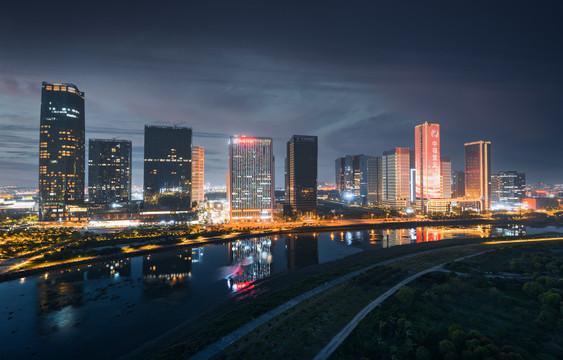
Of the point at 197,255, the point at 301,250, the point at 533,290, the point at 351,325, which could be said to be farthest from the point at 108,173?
the point at 533,290

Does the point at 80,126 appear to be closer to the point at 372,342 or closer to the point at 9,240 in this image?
the point at 9,240

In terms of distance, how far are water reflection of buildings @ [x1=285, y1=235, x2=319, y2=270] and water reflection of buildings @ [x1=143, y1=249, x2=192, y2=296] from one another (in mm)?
22480

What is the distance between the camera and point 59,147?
147m

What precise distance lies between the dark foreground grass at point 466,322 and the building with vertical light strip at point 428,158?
391ft

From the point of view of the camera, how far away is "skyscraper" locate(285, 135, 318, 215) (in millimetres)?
148000

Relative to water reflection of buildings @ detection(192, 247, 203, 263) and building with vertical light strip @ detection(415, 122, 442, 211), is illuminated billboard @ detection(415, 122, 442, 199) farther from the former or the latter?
water reflection of buildings @ detection(192, 247, 203, 263)

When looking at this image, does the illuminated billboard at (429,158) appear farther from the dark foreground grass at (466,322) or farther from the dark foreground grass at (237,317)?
the dark foreground grass at (237,317)

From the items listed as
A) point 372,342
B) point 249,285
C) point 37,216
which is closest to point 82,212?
point 37,216

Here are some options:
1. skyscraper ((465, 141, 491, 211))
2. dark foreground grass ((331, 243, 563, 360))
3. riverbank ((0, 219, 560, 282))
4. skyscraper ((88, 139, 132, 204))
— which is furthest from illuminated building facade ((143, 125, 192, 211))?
skyscraper ((465, 141, 491, 211))

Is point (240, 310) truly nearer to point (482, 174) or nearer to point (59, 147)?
point (59, 147)

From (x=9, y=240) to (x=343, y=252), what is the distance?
9383 centimetres

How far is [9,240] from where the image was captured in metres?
74.8

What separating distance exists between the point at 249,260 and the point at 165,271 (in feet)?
60.6

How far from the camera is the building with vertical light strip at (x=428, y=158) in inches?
5989
